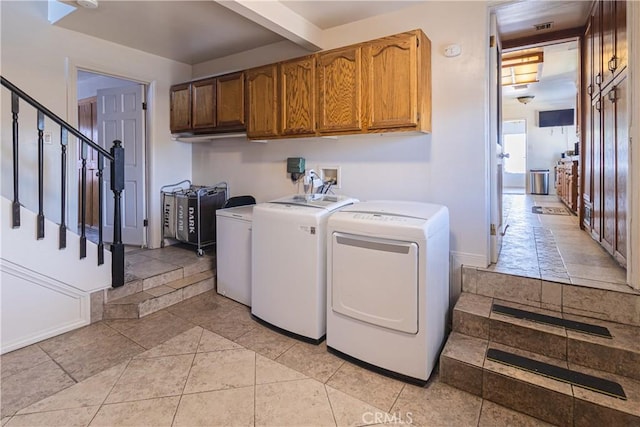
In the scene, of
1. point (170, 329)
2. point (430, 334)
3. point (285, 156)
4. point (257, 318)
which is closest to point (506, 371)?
point (430, 334)

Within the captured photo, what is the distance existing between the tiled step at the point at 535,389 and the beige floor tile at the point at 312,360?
2.16 feet

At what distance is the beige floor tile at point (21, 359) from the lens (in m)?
2.09

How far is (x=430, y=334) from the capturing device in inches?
77.7

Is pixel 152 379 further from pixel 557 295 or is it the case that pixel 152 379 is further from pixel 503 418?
pixel 557 295

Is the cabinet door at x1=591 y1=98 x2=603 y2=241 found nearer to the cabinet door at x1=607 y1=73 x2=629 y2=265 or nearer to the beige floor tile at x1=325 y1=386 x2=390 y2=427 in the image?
Result: the cabinet door at x1=607 y1=73 x2=629 y2=265

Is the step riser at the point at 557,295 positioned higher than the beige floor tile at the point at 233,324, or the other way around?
the step riser at the point at 557,295

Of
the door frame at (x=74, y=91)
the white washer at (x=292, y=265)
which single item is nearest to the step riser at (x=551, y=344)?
the white washer at (x=292, y=265)

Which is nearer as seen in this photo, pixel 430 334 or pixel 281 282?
pixel 430 334

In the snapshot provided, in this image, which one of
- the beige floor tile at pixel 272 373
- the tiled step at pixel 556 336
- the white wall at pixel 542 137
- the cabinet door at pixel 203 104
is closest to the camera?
the tiled step at pixel 556 336

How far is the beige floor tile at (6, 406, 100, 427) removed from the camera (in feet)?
5.39

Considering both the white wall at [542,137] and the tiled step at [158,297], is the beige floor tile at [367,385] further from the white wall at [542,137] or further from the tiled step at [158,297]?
the white wall at [542,137]

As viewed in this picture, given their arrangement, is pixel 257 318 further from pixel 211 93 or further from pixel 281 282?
pixel 211 93

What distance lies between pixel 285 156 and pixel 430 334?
89.6 inches

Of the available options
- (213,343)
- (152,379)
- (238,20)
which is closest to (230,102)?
(238,20)
